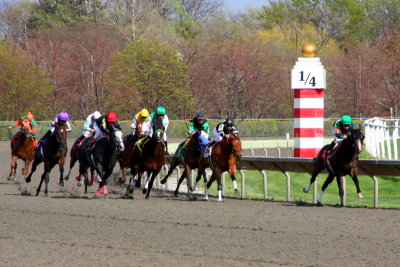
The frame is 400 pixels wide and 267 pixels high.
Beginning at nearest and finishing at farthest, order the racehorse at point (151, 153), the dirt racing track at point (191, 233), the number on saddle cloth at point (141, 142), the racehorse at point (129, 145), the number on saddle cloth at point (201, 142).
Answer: the dirt racing track at point (191, 233) < the racehorse at point (151, 153) < the number on saddle cloth at point (141, 142) < the number on saddle cloth at point (201, 142) < the racehorse at point (129, 145)

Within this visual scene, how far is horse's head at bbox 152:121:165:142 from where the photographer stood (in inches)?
558

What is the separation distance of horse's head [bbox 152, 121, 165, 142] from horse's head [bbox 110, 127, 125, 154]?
1.82 feet

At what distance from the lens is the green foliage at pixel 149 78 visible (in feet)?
157

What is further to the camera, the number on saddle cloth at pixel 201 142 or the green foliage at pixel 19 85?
the green foliage at pixel 19 85

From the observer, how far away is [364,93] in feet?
160

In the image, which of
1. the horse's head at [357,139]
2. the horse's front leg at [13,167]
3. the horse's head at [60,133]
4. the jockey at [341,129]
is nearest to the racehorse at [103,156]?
the horse's head at [60,133]

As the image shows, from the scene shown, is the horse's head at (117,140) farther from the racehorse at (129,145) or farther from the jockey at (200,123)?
the jockey at (200,123)

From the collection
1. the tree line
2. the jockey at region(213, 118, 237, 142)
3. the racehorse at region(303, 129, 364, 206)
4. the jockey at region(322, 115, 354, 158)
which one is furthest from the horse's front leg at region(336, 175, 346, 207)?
the tree line

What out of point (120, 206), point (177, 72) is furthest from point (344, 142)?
point (177, 72)

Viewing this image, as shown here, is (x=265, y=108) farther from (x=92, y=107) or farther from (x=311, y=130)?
(x=311, y=130)

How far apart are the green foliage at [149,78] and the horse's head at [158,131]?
33.0 m

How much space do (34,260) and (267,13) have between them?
218 feet

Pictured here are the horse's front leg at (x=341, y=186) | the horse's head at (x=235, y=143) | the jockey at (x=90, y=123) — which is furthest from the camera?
the jockey at (x=90, y=123)

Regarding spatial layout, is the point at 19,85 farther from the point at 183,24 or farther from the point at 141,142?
the point at 141,142
